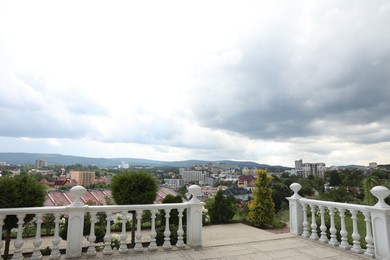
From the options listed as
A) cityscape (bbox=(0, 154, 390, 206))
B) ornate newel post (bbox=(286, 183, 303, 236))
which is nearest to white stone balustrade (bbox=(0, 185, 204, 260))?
cityscape (bbox=(0, 154, 390, 206))

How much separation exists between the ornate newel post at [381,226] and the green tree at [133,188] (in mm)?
3865

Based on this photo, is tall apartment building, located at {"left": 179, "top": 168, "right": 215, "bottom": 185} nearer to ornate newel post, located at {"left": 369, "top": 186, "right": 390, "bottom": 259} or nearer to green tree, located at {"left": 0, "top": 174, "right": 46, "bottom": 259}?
green tree, located at {"left": 0, "top": 174, "right": 46, "bottom": 259}

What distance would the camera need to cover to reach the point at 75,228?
12.3 feet

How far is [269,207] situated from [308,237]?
2444 mm

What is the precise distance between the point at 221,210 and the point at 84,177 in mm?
5917

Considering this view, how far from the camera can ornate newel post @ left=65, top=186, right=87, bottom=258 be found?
3.70m

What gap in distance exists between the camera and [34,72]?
6160mm

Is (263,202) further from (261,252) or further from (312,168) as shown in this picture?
(312,168)

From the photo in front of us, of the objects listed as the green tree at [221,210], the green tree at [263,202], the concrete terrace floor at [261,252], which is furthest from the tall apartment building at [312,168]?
the concrete terrace floor at [261,252]

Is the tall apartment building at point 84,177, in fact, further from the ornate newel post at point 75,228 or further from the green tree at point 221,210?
the ornate newel post at point 75,228

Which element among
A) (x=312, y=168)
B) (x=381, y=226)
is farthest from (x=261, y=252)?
(x=312, y=168)

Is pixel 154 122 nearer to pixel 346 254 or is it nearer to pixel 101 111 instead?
pixel 101 111

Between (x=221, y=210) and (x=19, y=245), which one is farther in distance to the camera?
(x=221, y=210)

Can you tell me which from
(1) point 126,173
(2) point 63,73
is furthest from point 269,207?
(2) point 63,73
